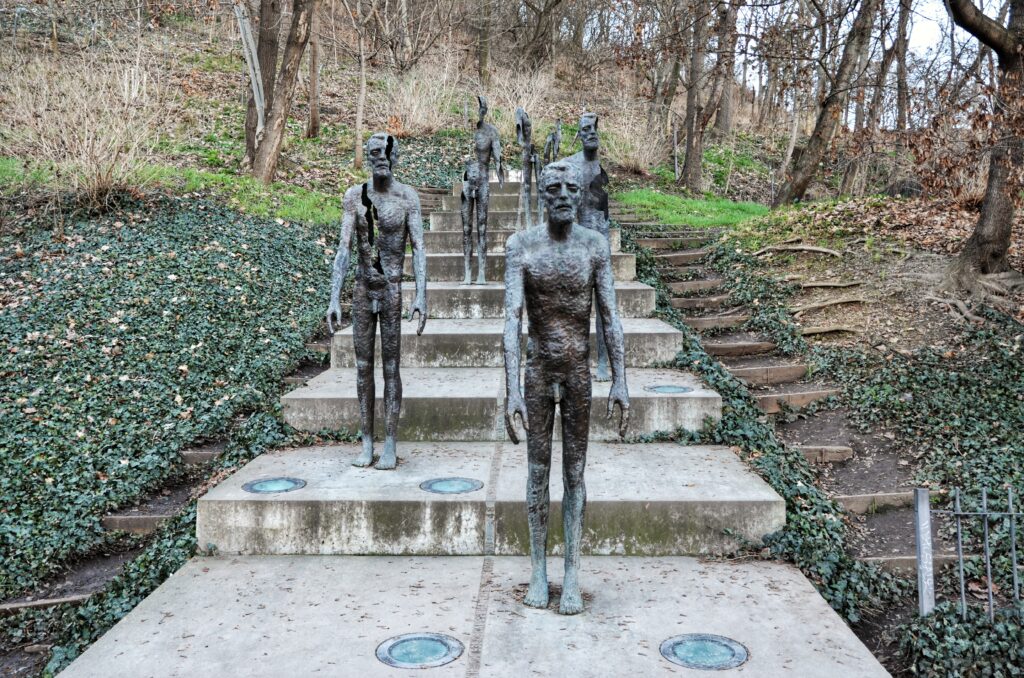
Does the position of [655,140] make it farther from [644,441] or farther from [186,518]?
[186,518]

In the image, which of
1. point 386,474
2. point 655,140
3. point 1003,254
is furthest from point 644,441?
point 655,140

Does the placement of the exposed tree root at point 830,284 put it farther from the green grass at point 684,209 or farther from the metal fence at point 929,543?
the metal fence at point 929,543

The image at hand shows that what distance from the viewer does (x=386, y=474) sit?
214 inches

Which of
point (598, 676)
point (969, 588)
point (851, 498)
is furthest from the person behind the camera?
point (851, 498)

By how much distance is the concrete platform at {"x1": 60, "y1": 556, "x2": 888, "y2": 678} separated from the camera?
346 cm

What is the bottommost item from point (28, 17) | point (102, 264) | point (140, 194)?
point (102, 264)

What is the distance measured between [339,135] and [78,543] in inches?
557

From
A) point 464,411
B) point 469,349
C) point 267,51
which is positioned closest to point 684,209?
point 267,51

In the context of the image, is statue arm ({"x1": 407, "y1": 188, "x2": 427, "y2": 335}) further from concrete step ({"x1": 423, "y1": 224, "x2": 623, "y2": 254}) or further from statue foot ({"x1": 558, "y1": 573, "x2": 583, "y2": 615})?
concrete step ({"x1": 423, "y1": 224, "x2": 623, "y2": 254})

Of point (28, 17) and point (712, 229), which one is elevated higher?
point (28, 17)

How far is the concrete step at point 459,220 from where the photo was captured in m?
11.4

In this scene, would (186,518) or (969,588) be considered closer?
(969,588)

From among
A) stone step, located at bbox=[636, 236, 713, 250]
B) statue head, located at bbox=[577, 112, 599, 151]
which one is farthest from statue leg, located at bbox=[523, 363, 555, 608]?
stone step, located at bbox=[636, 236, 713, 250]

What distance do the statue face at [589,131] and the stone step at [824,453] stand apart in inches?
122
